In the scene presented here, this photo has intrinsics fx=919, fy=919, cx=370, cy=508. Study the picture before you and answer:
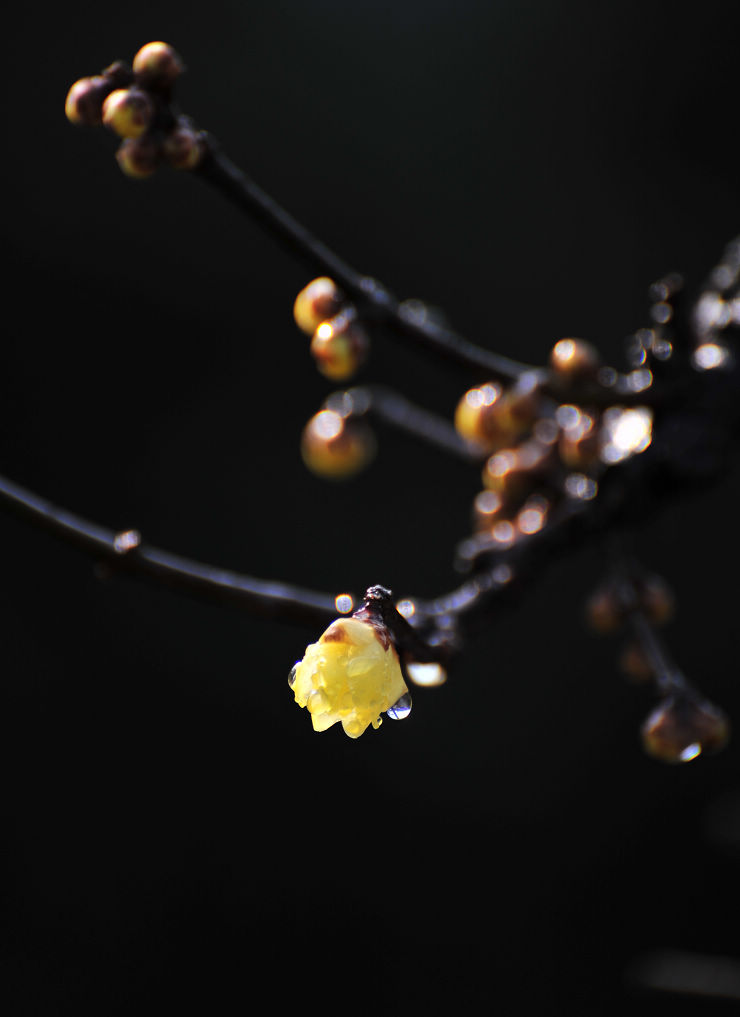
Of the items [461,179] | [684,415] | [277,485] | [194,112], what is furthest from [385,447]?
[684,415]

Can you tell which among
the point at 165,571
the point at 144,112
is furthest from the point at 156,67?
the point at 165,571

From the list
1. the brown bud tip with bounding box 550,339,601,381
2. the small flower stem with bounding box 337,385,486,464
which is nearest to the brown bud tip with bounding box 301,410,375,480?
the small flower stem with bounding box 337,385,486,464

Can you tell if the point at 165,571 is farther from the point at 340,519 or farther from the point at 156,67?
the point at 340,519

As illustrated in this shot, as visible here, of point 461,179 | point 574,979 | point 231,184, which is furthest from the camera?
point 461,179

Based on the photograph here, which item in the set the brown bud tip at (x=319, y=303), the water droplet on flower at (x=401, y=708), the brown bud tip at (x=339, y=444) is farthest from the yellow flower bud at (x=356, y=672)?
the brown bud tip at (x=339, y=444)

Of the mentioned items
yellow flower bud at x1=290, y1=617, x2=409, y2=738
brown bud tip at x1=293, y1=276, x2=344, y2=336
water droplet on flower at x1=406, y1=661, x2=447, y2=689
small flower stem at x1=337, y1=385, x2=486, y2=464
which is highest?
small flower stem at x1=337, y1=385, x2=486, y2=464

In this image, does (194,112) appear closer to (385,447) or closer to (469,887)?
(385,447)

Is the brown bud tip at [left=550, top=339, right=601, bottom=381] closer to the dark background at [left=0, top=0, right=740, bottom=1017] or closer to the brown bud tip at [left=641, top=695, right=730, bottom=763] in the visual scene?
the brown bud tip at [left=641, top=695, right=730, bottom=763]
